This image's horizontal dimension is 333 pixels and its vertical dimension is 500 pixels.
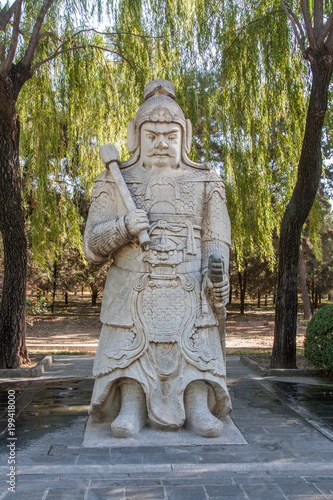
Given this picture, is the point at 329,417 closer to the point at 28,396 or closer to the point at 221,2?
the point at 28,396

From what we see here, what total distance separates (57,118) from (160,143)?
4.53 m

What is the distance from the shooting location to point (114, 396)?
3.74 m

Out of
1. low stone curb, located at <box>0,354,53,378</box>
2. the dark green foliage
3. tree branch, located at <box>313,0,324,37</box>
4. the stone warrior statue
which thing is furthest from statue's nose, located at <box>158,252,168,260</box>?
tree branch, located at <box>313,0,324,37</box>

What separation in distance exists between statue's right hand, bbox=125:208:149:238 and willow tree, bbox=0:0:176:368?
127 inches

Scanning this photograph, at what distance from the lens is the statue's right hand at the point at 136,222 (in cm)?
362

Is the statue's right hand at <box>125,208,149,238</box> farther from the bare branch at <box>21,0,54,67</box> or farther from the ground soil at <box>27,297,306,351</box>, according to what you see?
the ground soil at <box>27,297,306,351</box>

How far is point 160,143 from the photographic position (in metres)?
4.00

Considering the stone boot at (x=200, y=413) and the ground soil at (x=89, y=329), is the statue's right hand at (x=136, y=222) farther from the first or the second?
the ground soil at (x=89, y=329)

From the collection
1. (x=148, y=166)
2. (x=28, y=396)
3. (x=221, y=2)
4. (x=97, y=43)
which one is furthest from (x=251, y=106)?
(x=28, y=396)

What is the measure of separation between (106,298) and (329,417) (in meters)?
2.27

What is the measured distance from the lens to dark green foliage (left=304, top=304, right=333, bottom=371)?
19.4 ft

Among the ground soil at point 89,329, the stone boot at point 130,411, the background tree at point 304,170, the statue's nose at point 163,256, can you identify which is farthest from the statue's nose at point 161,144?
the ground soil at point 89,329

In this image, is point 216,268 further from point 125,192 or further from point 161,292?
point 125,192

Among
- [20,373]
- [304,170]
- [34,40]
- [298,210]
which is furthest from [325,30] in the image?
[20,373]
